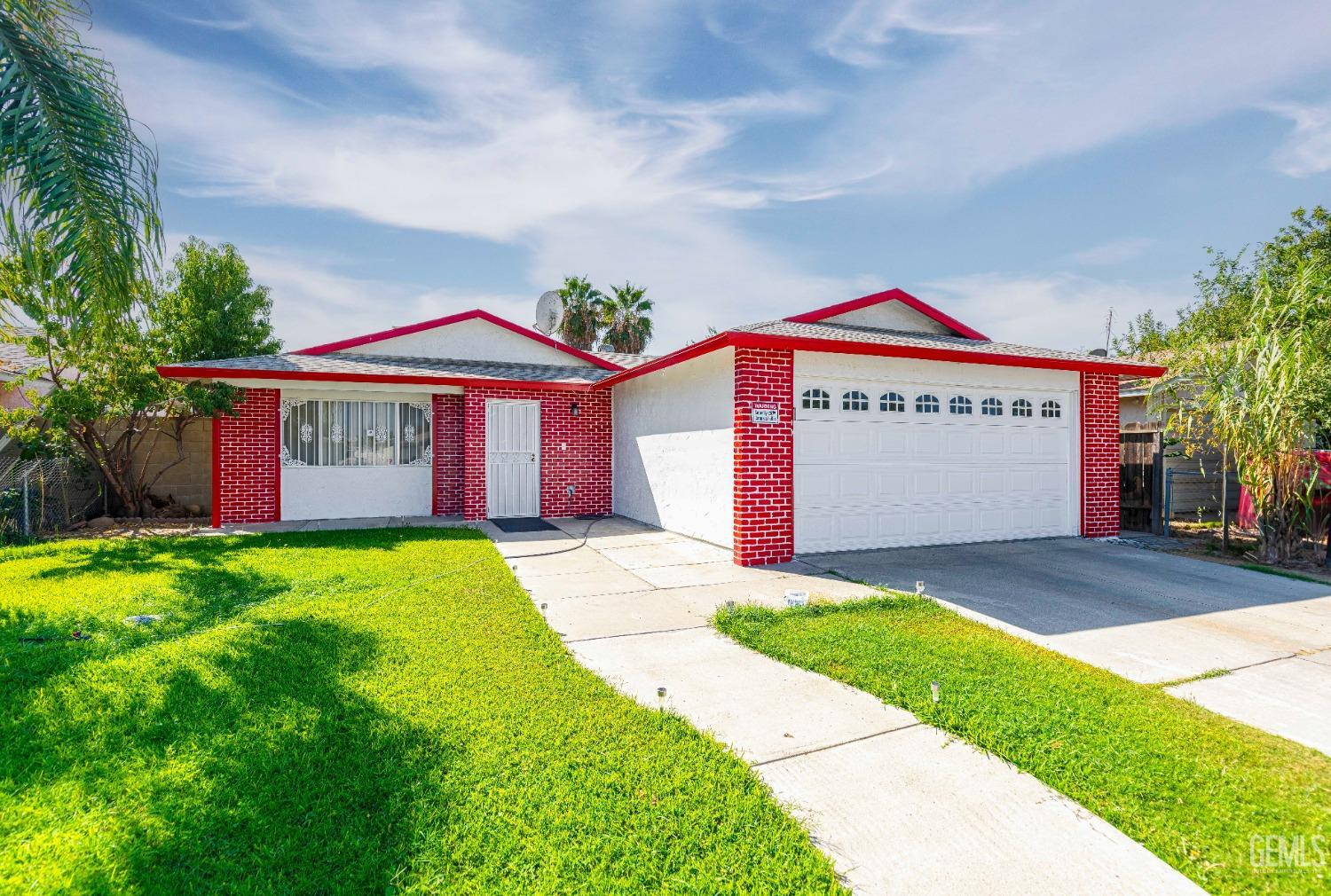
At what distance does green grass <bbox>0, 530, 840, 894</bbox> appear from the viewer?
226 centimetres

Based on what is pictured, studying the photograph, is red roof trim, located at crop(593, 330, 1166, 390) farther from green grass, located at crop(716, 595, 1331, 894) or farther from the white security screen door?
green grass, located at crop(716, 595, 1331, 894)

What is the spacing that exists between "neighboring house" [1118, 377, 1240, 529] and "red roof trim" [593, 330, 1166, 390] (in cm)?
207

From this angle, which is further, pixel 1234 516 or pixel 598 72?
pixel 1234 516

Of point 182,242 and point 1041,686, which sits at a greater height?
point 182,242

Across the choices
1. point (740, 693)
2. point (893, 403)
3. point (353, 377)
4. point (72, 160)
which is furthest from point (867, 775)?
point (353, 377)

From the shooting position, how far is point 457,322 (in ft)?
43.7

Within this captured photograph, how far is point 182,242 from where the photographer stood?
13789 mm

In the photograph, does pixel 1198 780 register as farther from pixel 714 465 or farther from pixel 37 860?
pixel 714 465

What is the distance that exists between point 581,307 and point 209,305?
52.1 ft

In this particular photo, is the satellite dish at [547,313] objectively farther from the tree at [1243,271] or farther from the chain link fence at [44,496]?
the tree at [1243,271]

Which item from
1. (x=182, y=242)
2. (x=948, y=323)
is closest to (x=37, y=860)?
(x=948, y=323)

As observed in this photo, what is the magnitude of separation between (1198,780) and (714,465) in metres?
6.27

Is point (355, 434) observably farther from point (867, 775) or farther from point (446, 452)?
point (867, 775)

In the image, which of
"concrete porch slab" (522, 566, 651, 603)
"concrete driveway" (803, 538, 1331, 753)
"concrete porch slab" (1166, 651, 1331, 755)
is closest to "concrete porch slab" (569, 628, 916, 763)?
"concrete porch slab" (522, 566, 651, 603)
